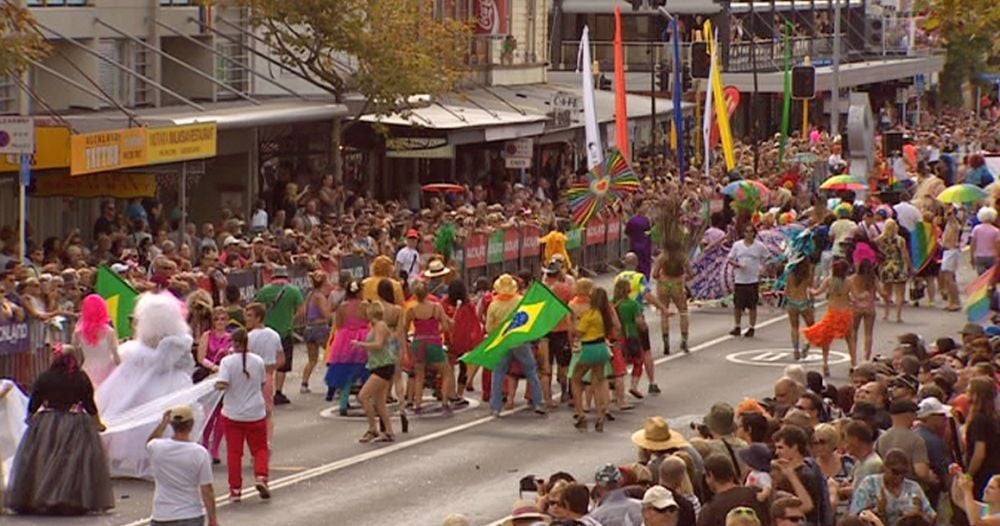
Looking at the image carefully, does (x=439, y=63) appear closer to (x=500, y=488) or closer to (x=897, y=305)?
(x=897, y=305)

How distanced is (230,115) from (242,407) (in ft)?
59.9

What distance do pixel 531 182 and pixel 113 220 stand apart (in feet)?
61.9

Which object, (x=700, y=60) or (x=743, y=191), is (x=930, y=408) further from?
(x=700, y=60)

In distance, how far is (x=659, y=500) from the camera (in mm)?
13031

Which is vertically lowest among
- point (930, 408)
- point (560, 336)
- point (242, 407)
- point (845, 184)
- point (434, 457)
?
point (434, 457)

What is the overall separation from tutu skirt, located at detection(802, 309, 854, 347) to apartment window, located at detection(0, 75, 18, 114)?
43.5ft

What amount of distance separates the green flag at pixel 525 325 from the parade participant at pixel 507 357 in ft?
0.49

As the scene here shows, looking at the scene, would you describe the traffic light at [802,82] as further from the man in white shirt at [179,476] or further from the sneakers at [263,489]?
the man in white shirt at [179,476]

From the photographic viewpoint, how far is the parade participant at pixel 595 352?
79.5 feet

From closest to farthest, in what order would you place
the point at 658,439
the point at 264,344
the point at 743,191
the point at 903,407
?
the point at 903,407 → the point at 658,439 → the point at 264,344 → the point at 743,191

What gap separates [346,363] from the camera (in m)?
24.8

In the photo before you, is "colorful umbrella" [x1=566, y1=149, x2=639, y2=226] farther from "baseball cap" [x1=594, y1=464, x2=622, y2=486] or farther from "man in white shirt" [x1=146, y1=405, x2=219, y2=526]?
"baseball cap" [x1=594, y1=464, x2=622, y2=486]

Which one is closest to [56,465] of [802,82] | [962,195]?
[962,195]

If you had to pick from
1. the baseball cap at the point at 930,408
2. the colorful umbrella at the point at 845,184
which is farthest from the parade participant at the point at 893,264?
the baseball cap at the point at 930,408
